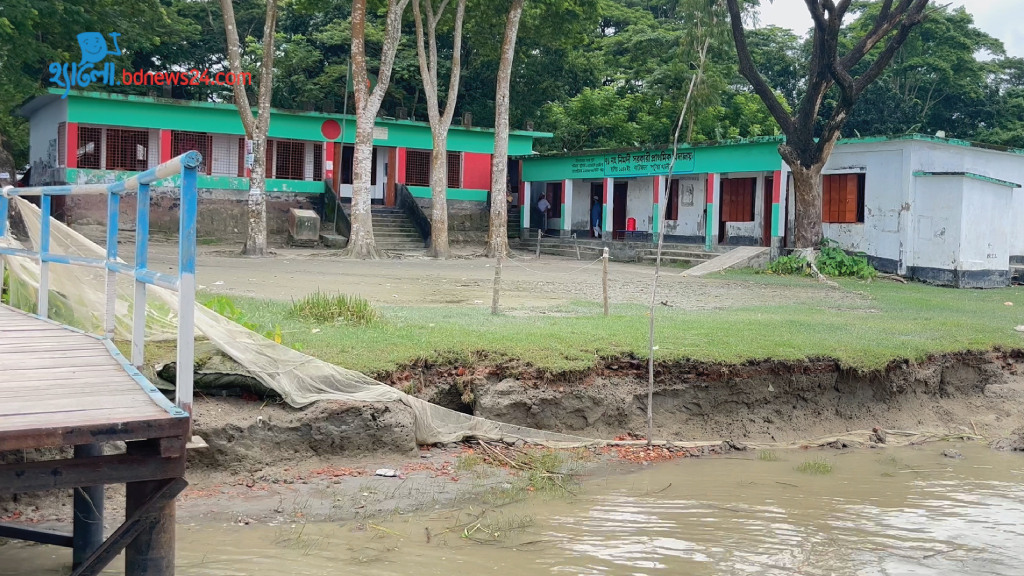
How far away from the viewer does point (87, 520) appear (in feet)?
16.5

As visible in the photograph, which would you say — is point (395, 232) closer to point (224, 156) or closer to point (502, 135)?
point (502, 135)

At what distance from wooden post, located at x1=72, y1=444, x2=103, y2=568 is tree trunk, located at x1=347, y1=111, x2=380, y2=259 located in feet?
59.7

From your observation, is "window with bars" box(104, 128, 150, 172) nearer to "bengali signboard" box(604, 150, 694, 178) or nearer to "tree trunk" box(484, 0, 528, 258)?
"tree trunk" box(484, 0, 528, 258)

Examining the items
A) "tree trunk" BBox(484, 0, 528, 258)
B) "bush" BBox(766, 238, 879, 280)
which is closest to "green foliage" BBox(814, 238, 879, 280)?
"bush" BBox(766, 238, 879, 280)

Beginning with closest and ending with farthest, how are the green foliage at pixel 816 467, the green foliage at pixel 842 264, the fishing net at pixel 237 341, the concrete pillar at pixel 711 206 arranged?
1. the fishing net at pixel 237 341
2. the green foliage at pixel 816 467
3. the green foliage at pixel 842 264
4. the concrete pillar at pixel 711 206

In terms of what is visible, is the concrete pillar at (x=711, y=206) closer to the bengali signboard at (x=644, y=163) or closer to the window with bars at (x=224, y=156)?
the bengali signboard at (x=644, y=163)

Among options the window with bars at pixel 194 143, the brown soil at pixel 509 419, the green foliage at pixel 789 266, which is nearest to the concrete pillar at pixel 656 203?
the green foliage at pixel 789 266

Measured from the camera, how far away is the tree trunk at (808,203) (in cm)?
2255

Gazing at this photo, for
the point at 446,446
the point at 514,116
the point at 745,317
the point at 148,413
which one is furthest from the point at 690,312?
the point at 514,116

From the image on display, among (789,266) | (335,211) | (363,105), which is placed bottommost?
(789,266)

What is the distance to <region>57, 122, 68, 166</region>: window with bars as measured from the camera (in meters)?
Result: 25.5

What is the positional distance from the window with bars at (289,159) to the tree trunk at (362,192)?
708 centimetres

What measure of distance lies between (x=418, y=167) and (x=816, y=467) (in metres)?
25.3

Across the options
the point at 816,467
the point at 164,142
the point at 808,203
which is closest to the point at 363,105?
the point at 164,142
